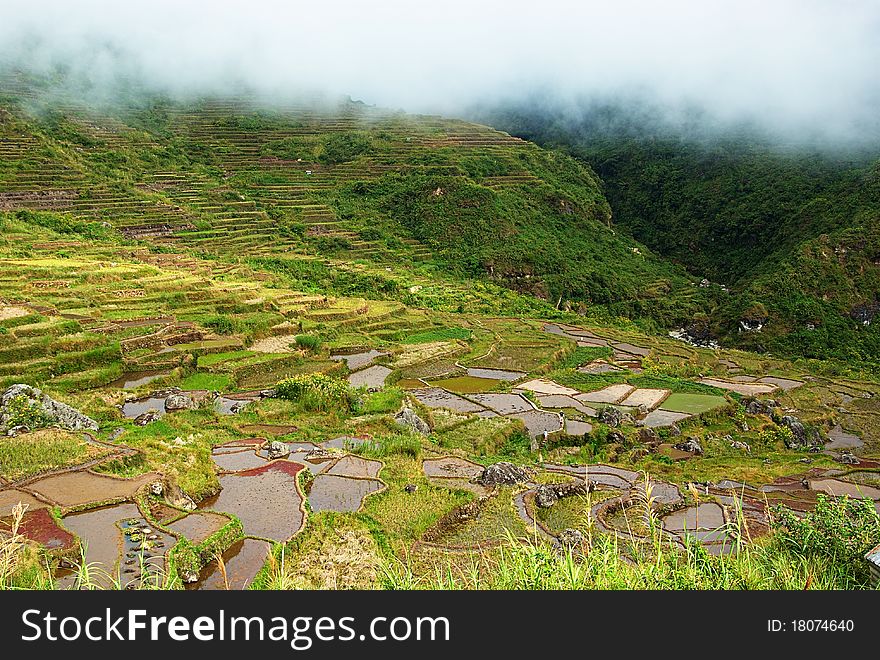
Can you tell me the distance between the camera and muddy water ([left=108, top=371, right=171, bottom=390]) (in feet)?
53.0

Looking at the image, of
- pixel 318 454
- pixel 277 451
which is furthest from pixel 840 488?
pixel 277 451

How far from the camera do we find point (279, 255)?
35.5 metres

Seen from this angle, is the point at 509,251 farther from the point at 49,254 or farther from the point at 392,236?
the point at 49,254

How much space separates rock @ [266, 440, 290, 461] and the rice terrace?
7cm

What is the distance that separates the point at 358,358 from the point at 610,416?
901 centimetres

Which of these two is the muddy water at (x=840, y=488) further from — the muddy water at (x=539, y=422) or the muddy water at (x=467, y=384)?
the muddy water at (x=467, y=384)

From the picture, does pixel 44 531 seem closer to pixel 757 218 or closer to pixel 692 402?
pixel 692 402

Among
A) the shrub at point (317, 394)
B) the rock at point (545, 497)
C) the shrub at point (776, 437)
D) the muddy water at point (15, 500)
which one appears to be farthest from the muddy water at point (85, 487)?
the shrub at point (776, 437)

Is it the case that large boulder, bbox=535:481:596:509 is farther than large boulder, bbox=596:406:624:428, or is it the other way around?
large boulder, bbox=596:406:624:428

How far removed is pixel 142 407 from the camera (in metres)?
14.6

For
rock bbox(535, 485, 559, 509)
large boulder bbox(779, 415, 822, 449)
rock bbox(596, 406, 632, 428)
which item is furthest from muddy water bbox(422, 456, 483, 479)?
large boulder bbox(779, 415, 822, 449)

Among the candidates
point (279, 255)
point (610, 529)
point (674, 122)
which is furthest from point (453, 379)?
point (674, 122)

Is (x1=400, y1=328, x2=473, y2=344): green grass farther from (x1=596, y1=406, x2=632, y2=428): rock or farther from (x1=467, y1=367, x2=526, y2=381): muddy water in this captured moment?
(x1=596, y1=406, x2=632, y2=428): rock

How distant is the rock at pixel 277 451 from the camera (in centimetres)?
1102
